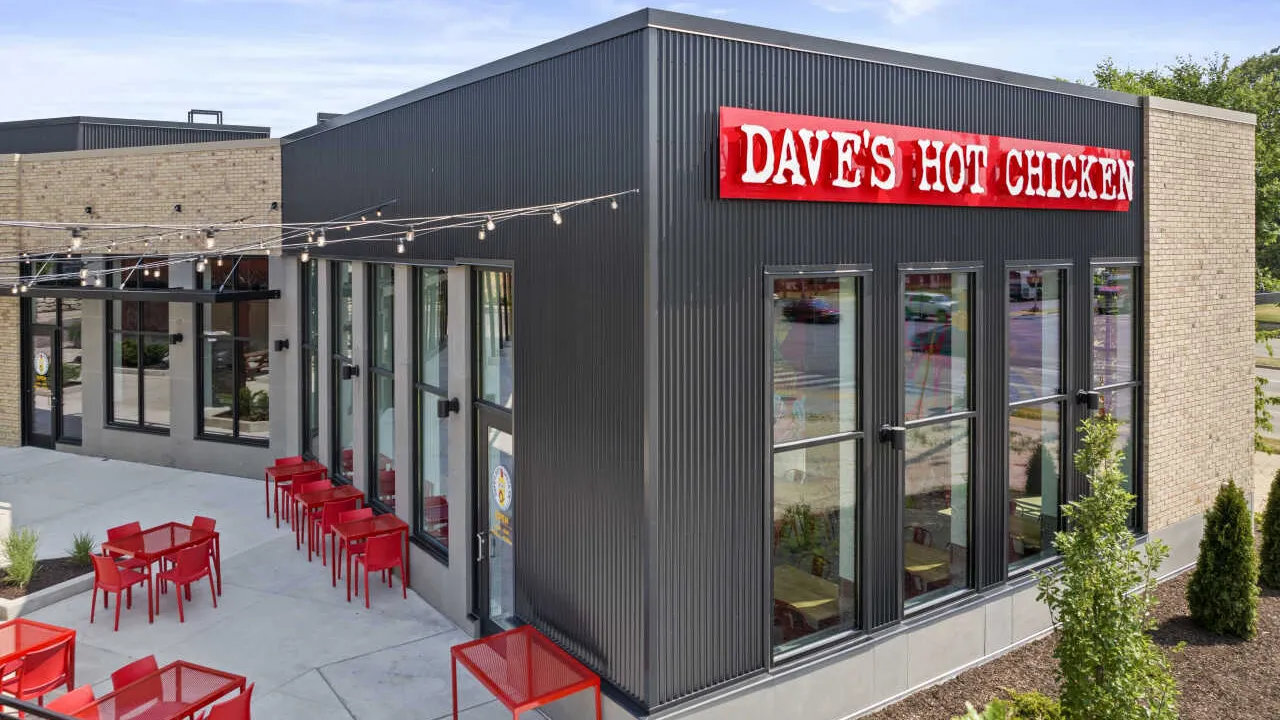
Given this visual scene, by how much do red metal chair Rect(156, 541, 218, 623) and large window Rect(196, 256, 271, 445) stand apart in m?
6.90

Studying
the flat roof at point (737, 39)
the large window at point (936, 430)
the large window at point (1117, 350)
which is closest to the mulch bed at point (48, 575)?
the flat roof at point (737, 39)

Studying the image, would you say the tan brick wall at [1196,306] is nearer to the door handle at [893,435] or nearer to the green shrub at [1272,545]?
the green shrub at [1272,545]

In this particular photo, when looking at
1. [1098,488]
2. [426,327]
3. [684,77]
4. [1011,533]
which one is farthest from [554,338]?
[1011,533]

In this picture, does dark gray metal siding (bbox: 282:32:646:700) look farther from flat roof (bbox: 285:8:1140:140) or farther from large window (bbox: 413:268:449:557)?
large window (bbox: 413:268:449:557)

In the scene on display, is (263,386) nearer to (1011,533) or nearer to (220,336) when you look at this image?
(220,336)

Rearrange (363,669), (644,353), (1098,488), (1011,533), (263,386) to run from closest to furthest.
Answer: (1098,488) < (644,353) < (363,669) < (1011,533) < (263,386)

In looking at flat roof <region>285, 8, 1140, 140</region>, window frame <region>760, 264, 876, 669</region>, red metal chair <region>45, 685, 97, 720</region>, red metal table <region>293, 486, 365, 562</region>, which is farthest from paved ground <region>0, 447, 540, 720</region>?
flat roof <region>285, 8, 1140, 140</region>

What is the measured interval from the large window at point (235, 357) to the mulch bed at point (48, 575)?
554 cm

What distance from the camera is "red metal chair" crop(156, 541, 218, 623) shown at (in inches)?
→ 421

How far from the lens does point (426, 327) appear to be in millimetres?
11594

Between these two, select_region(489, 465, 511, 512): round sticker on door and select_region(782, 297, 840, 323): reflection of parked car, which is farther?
select_region(489, 465, 511, 512): round sticker on door

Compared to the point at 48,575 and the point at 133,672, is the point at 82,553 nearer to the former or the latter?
the point at 48,575

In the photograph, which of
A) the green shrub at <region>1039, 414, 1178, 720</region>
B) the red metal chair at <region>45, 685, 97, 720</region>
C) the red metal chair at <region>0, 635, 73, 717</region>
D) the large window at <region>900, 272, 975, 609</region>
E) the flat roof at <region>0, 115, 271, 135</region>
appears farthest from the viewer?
the flat roof at <region>0, 115, 271, 135</region>

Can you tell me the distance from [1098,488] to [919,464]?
2899 mm
